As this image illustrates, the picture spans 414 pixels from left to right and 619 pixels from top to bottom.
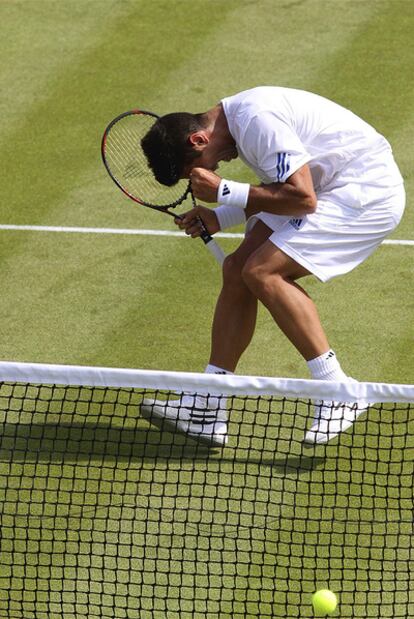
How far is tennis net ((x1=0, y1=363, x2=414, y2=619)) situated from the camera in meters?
6.76

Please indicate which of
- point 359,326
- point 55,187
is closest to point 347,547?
point 359,326

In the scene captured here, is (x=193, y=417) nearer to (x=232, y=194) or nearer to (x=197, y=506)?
(x=197, y=506)

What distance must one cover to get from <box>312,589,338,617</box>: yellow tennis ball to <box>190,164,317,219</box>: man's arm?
→ 2331 millimetres

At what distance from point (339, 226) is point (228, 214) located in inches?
34.8

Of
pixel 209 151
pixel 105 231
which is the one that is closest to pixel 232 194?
pixel 209 151

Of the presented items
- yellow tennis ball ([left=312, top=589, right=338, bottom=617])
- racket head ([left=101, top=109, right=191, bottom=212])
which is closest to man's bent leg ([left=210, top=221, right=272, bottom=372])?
racket head ([left=101, top=109, right=191, bottom=212])

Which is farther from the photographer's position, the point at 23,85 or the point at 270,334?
the point at 23,85

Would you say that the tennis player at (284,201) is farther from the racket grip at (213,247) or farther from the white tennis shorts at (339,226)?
the racket grip at (213,247)

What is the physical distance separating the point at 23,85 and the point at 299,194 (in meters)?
5.74

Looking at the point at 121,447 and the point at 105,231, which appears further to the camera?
the point at 105,231

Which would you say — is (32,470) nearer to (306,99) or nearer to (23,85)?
(306,99)

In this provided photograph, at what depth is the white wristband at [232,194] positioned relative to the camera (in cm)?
786

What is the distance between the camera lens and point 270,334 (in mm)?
9375

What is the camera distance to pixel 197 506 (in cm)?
749
